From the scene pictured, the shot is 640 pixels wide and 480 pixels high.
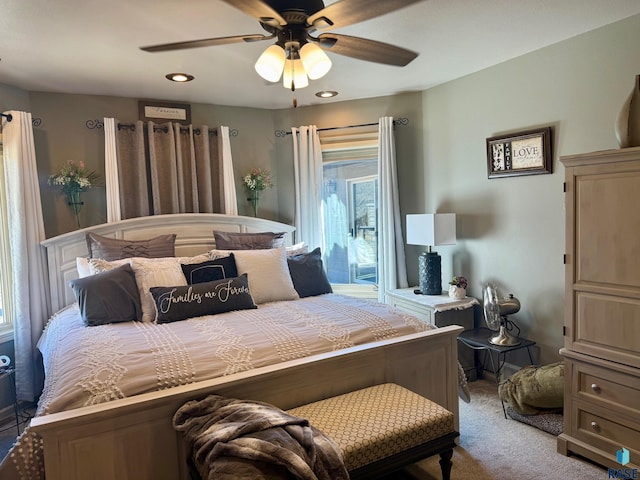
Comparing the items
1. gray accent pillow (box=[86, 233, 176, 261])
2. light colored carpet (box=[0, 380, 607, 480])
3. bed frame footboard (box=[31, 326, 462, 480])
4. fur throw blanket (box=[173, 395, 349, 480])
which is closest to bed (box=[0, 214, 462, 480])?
bed frame footboard (box=[31, 326, 462, 480])

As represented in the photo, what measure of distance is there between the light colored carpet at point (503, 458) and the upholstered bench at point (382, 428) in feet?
1.13

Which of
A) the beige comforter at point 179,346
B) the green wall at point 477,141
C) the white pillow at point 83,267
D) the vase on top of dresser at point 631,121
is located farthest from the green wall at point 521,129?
the white pillow at point 83,267

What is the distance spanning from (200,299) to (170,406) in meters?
1.01

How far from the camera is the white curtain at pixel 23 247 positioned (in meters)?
3.14

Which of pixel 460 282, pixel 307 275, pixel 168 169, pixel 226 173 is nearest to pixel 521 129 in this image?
pixel 460 282

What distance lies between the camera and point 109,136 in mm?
3627

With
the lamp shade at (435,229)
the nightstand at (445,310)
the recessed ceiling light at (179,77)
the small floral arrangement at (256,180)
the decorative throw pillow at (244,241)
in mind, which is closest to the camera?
the recessed ceiling light at (179,77)

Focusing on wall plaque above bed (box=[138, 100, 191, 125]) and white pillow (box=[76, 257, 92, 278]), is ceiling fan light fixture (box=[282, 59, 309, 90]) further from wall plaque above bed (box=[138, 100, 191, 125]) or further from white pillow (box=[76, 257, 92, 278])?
wall plaque above bed (box=[138, 100, 191, 125])

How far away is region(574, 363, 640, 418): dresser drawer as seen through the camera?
2121 millimetres

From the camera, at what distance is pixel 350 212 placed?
4516 millimetres

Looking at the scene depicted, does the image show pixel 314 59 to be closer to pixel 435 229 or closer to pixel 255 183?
pixel 435 229

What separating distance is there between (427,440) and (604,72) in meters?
2.42

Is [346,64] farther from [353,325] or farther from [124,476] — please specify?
[124,476]

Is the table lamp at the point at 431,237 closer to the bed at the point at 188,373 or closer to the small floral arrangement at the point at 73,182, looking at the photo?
the bed at the point at 188,373
